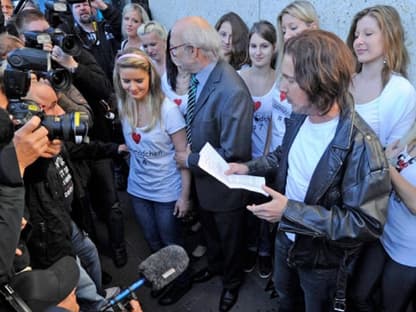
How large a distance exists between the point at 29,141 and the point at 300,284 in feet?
4.98

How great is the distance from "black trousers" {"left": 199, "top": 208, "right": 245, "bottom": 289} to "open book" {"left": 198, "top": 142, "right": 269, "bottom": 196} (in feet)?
1.85

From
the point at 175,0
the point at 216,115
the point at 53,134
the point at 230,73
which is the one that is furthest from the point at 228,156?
the point at 175,0

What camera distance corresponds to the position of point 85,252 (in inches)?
89.9

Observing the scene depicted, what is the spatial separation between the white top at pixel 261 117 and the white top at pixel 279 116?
7cm

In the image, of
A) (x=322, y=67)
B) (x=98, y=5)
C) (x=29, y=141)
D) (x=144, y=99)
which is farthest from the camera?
(x=98, y=5)

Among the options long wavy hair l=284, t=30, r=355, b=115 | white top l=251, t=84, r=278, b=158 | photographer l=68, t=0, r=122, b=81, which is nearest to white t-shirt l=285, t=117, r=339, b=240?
long wavy hair l=284, t=30, r=355, b=115

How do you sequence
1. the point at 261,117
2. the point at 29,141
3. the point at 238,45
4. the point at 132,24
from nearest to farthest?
1. the point at 29,141
2. the point at 261,117
3. the point at 238,45
4. the point at 132,24

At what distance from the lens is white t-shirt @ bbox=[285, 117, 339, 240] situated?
1598mm

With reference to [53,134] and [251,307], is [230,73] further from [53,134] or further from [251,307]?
[251,307]

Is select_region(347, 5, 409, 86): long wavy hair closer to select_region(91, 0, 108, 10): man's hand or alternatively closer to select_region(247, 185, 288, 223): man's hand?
select_region(247, 185, 288, 223): man's hand

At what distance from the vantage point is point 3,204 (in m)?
1.16

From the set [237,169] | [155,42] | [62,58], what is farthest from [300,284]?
[155,42]

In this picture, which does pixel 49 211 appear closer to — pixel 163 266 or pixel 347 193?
pixel 163 266

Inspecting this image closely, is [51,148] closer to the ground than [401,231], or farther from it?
farther from it
